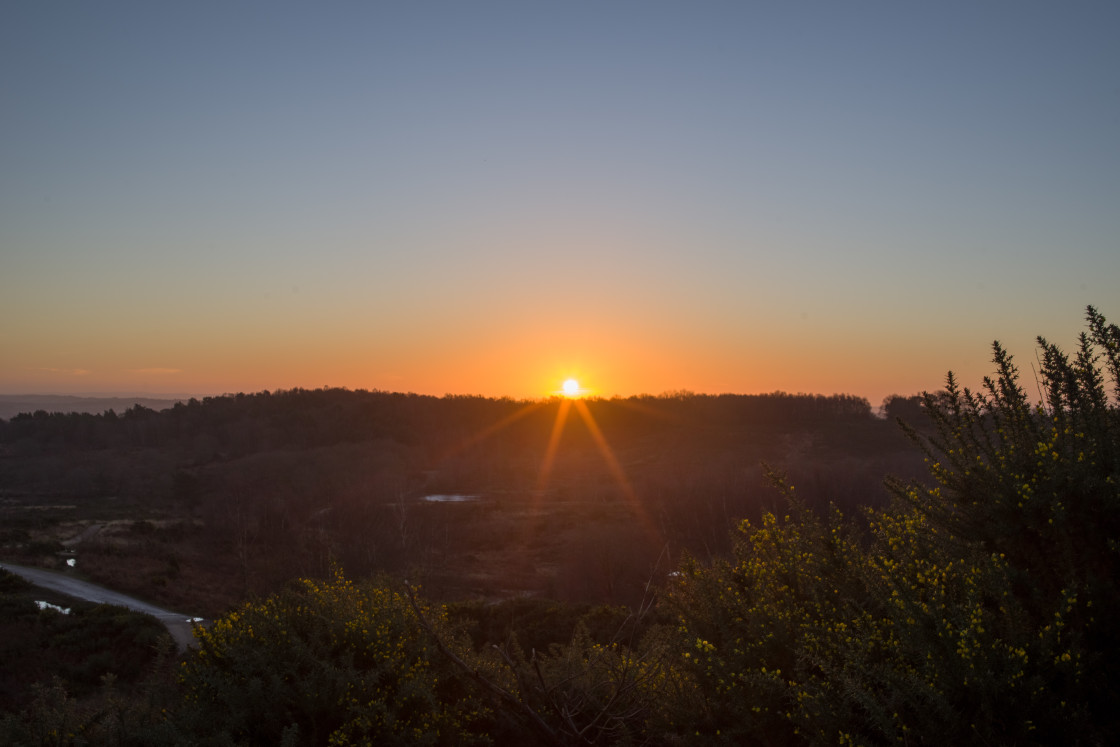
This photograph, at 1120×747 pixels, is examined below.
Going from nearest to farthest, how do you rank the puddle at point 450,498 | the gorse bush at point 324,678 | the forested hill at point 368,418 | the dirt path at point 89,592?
the gorse bush at point 324,678 → the dirt path at point 89,592 → the puddle at point 450,498 → the forested hill at point 368,418

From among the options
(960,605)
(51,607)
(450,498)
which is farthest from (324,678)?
(450,498)

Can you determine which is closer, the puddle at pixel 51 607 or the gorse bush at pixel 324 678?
the gorse bush at pixel 324 678

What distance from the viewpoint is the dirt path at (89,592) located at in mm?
30953

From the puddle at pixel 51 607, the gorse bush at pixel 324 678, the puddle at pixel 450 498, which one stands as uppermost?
the gorse bush at pixel 324 678

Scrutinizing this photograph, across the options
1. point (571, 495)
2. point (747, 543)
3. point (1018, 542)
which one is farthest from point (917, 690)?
point (571, 495)

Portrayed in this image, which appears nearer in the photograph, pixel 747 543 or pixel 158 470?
pixel 747 543

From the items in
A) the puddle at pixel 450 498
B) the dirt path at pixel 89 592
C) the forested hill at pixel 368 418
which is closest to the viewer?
the dirt path at pixel 89 592

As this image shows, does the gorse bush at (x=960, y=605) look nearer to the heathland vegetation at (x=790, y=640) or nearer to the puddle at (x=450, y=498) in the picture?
the heathland vegetation at (x=790, y=640)

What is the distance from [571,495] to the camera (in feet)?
259

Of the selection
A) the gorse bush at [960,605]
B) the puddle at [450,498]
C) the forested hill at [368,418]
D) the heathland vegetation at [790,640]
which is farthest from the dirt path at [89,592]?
the forested hill at [368,418]

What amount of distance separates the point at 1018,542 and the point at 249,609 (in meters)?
7.41

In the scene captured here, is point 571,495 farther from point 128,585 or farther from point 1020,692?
point 1020,692

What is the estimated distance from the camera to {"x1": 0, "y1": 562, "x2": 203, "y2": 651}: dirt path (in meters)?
31.0

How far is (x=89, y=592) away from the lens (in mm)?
34438
